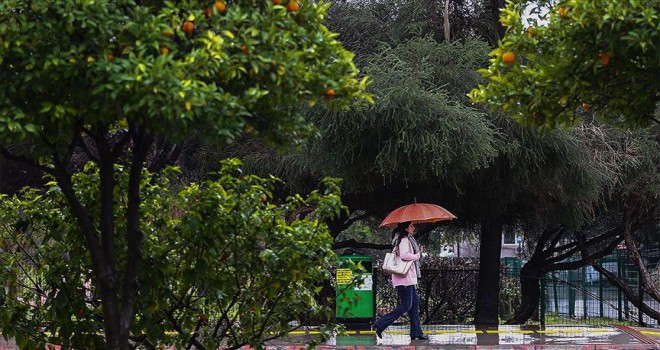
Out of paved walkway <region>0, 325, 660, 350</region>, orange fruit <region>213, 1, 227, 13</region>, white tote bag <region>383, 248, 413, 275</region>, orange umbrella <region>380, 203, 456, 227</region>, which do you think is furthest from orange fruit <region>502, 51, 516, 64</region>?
orange umbrella <region>380, 203, 456, 227</region>

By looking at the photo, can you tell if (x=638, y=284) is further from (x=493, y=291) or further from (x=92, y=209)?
(x=92, y=209)

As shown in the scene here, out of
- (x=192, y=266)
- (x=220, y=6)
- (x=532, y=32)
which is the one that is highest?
(x=532, y=32)

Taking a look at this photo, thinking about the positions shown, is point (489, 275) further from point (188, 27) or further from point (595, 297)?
point (188, 27)

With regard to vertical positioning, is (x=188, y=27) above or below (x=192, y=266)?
above

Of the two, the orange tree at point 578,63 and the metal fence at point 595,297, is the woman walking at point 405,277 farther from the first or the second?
the metal fence at point 595,297

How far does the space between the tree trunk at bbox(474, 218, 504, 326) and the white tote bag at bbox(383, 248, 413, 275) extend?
15.4 feet

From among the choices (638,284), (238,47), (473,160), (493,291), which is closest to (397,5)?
(473,160)

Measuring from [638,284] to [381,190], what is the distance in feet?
20.6

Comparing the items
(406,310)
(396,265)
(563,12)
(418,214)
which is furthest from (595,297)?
(563,12)

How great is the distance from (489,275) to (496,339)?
156 inches

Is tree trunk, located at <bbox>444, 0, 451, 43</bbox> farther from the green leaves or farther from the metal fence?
the green leaves

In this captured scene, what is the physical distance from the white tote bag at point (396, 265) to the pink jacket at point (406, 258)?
0.29 ft

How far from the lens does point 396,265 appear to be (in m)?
13.7

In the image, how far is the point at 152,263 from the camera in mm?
7070
